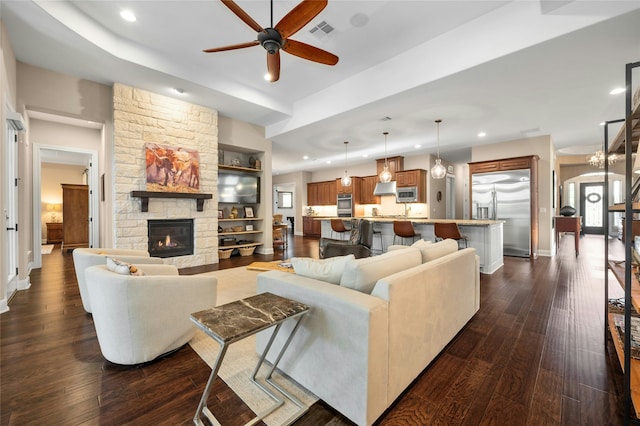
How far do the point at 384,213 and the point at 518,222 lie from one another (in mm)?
3717

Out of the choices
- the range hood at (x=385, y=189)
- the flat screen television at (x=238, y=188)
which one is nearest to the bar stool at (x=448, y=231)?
the range hood at (x=385, y=189)

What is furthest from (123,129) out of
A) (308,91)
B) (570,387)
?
(570,387)

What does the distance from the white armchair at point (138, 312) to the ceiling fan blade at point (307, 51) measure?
222 cm

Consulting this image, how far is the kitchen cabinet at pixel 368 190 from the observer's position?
915cm

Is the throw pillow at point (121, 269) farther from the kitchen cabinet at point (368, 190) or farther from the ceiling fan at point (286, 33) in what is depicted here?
the kitchen cabinet at point (368, 190)

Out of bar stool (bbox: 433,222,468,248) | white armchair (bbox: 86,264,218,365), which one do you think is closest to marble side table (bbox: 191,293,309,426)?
white armchair (bbox: 86,264,218,365)

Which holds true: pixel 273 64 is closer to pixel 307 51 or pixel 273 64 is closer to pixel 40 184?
pixel 307 51

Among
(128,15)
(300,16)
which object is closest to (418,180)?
(300,16)

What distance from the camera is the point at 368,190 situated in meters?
9.27

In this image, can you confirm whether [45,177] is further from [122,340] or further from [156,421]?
[156,421]

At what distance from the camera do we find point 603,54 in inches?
111

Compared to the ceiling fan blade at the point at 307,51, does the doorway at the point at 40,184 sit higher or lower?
lower

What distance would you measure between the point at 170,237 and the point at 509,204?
7333mm

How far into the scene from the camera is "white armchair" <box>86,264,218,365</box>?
67.7 inches
